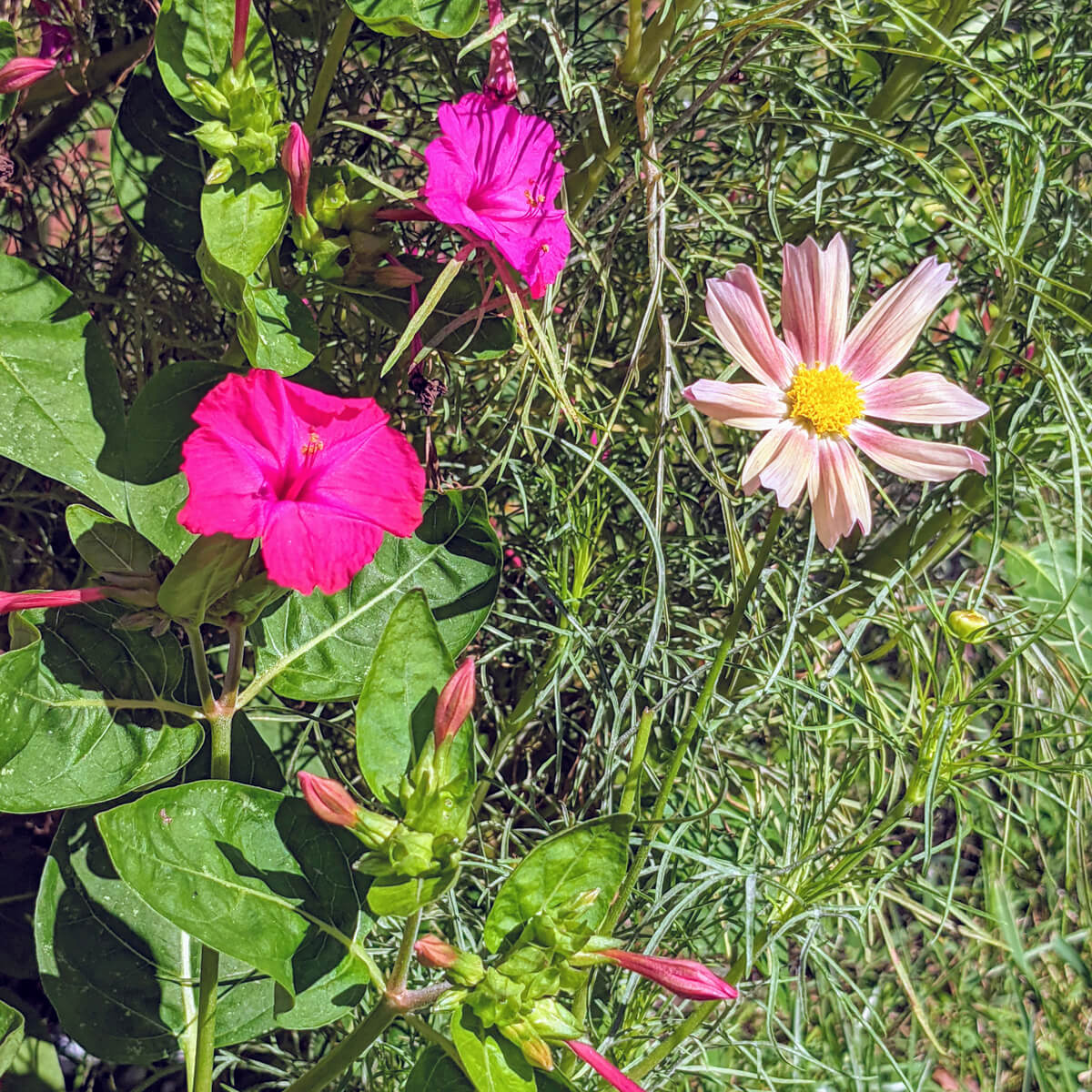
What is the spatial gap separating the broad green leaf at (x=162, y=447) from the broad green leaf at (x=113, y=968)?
19 centimetres

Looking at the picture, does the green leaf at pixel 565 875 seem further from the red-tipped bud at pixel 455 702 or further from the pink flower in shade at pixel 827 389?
the pink flower in shade at pixel 827 389

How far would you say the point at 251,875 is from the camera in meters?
0.52

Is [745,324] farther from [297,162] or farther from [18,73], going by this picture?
[18,73]

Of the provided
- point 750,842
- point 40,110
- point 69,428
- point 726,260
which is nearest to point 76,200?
point 40,110

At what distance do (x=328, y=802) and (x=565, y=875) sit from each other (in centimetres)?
13

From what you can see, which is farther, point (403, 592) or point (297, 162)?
point (403, 592)

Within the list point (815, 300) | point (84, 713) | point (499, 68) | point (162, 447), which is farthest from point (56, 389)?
point (815, 300)

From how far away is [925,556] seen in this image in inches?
30.6

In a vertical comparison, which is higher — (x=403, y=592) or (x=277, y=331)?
(x=277, y=331)

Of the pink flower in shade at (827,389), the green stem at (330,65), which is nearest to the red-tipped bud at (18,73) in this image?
the green stem at (330,65)

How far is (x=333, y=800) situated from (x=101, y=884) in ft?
0.80

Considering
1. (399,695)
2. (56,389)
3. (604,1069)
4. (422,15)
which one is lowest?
(604,1069)

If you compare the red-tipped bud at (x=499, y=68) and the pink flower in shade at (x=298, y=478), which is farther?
the red-tipped bud at (x=499, y=68)

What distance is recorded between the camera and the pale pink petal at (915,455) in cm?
53
